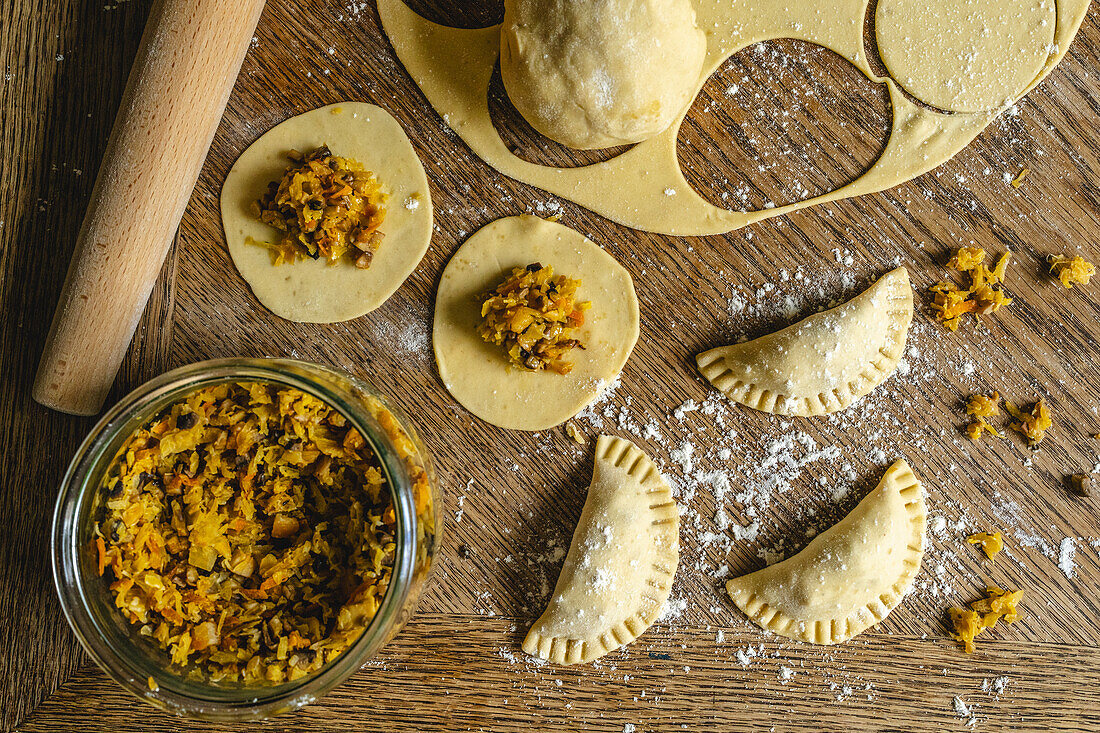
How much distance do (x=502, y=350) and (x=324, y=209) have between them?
43cm

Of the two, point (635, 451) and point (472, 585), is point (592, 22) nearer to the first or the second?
point (635, 451)

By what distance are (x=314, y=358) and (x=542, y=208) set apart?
54cm

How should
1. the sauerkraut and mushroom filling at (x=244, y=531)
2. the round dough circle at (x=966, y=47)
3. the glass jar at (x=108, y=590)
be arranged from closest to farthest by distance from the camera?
the glass jar at (x=108, y=590) → the sauerkraut and mushroom filling at (x=244, y=531) → the round dough circle at (x=966, y=47)

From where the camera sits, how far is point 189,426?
4.33 feet

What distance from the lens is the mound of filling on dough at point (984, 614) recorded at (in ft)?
4.81

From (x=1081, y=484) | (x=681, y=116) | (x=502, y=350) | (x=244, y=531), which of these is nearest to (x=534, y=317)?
(x=502, y=350)

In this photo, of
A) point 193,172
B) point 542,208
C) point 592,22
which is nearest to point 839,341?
point 542,208

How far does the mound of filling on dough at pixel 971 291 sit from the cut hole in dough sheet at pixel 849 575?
0.31m

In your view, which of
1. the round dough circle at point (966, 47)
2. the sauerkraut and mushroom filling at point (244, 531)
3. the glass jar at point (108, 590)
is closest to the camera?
the glass jar at point (108, 590)

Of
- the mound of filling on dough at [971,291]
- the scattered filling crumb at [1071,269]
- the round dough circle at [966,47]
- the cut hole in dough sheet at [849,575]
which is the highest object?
the round dough circle at [966,47]

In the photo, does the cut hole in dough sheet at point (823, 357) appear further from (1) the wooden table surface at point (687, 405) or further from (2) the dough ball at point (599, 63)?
(2) the dough ball at point (599, 63)

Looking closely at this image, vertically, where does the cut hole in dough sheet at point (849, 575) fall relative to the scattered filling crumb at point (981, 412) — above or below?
below

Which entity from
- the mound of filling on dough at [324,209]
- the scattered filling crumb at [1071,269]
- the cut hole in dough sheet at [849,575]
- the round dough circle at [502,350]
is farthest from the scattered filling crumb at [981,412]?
the mound of filling on dough at [324,209]

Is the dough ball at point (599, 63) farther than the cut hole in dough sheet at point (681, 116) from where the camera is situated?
No
